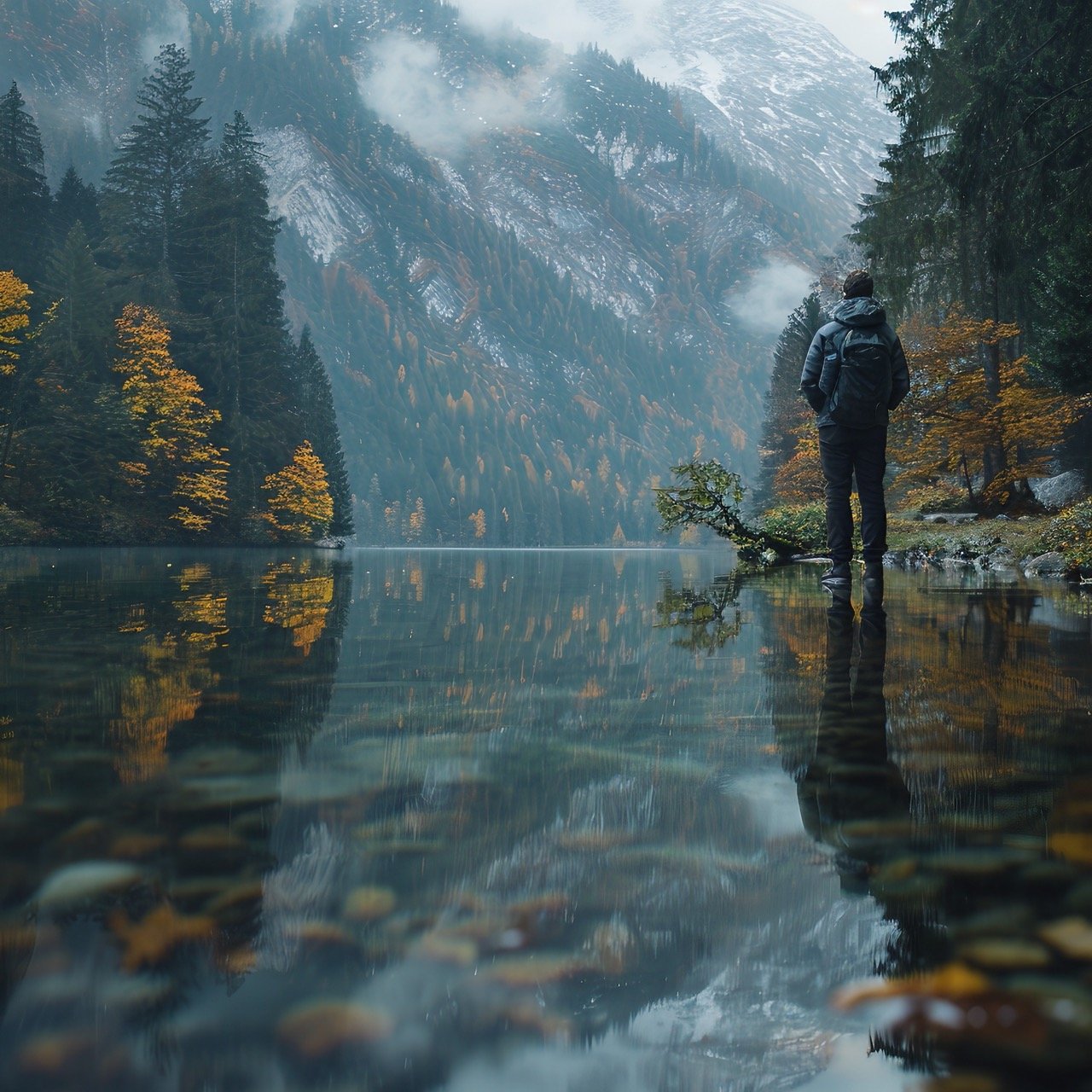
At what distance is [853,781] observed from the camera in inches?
86.3

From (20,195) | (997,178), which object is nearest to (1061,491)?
(997,178)

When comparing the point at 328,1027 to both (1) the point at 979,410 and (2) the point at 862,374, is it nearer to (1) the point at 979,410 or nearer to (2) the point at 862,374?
(2) the point at 862,374

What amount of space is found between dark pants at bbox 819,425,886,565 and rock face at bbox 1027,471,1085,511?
19676mm

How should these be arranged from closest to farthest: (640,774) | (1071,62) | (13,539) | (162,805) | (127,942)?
(127,942) → (162,805) → (640,774) → (1071,62) → (13,539)

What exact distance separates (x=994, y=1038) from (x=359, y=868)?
98cm

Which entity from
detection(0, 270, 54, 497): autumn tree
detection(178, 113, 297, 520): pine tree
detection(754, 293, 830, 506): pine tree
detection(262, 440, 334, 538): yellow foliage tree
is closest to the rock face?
detection(754, 293, 830, 506): pine tree

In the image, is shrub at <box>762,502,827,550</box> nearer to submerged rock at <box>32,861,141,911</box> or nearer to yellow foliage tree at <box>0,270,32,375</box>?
submerged rock at <box>32,861,141,911</box>

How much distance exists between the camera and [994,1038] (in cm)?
106

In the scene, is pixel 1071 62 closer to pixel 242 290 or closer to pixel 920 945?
pixel 920 945

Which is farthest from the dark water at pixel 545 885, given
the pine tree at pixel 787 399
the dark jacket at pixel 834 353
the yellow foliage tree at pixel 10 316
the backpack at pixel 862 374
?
the pine tree at pixel 787 399

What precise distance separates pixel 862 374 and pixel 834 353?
0.27 m

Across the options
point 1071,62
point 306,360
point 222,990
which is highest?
point 306,360

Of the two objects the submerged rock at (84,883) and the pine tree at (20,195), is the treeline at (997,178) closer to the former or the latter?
the submerged rock at (84,883)

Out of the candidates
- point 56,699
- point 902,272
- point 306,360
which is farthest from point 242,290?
point 56,699
